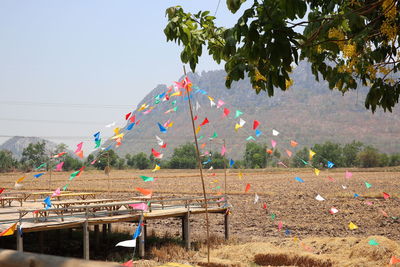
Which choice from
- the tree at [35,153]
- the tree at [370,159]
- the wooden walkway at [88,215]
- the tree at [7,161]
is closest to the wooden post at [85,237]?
the wooden walkway at [88,215]

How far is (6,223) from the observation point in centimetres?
1243

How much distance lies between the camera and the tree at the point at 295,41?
354 cm

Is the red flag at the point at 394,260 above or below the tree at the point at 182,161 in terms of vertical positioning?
below

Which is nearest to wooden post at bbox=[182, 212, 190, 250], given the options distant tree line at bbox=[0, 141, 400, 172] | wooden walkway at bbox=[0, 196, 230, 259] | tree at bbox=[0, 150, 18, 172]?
wooden walkway at bbox=[0, 196, 230, 259]

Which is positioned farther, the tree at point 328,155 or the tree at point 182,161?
the tree at point 182,161

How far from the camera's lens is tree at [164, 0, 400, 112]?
3.54 m

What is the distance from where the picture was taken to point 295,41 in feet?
11.6

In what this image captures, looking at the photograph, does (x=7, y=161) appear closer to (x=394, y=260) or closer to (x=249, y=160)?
(x=249, y=160)

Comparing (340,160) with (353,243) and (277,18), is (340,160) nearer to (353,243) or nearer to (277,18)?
(353,243)

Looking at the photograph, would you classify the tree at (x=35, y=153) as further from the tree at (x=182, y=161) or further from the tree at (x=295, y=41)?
the tree at (x=295, y=41)

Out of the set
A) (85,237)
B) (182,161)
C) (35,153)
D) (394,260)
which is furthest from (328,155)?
(85,237)

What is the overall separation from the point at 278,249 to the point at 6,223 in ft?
23.0

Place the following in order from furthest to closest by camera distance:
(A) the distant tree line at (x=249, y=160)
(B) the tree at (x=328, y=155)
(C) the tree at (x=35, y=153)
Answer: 1. (C) the tree at (x=35, y=153)
2. (B) the tree at (x=328, y=155)
3. (A) the distant tree line at (x=249, y=160)

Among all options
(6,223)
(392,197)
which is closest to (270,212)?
(392,197)
